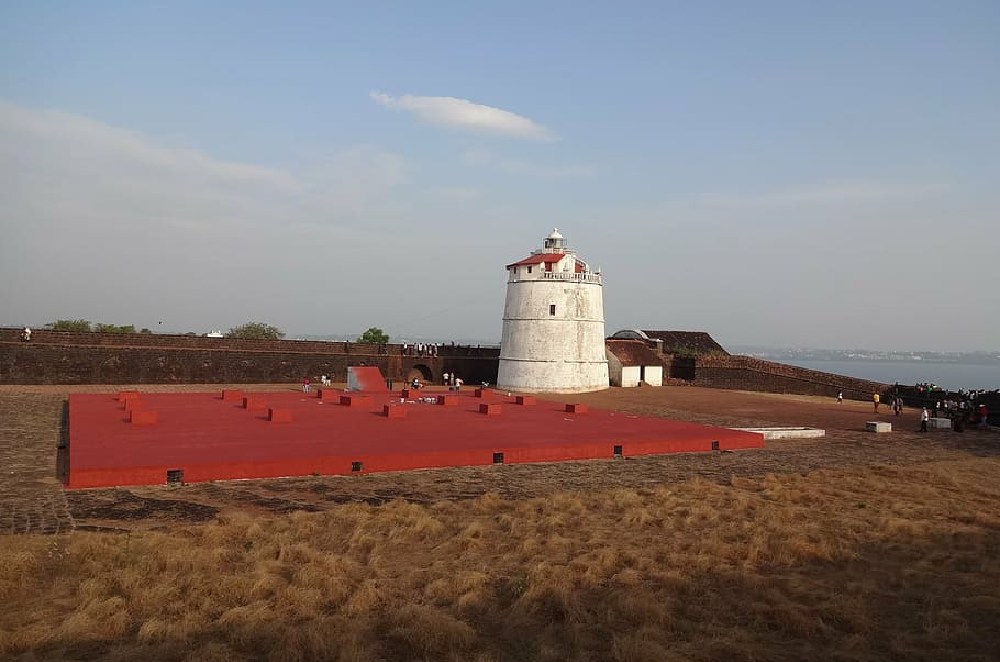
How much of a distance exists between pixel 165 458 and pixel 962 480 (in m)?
14.6

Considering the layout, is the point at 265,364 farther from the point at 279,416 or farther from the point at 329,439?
the point at 329,439

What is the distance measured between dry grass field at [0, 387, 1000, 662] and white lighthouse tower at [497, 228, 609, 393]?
2228 cm

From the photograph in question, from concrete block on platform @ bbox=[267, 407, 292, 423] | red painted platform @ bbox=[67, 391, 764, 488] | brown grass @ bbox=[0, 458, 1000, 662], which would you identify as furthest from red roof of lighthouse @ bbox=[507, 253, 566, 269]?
brown grass @ bbox=[0, 458, 1000, 662]

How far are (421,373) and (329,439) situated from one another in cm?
2540

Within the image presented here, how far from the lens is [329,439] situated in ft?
53.4

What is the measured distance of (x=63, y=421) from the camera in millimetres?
19734

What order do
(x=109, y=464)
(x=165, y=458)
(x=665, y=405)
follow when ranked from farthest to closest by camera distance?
1. (x=665, y=405)
2. (x=165, y=458)
3. (x=109, y=464)

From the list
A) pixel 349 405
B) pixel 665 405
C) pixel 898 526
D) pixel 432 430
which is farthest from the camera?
pixel 665 405

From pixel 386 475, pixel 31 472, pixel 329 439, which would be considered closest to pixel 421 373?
pixel 329 439

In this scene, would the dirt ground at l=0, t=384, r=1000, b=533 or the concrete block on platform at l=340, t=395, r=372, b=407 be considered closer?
the dirt ground at l=0, t=384, r=1000, b=533

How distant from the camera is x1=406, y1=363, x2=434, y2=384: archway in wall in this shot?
1626 inches

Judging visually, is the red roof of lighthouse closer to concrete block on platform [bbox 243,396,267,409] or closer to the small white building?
the small white building

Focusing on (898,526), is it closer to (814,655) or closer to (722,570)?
(722,570)

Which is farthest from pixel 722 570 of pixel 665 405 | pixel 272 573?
pixel 665 405
